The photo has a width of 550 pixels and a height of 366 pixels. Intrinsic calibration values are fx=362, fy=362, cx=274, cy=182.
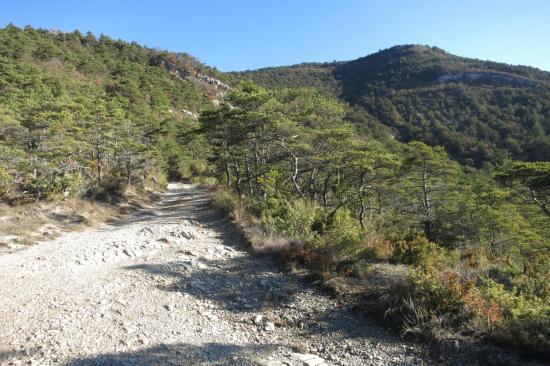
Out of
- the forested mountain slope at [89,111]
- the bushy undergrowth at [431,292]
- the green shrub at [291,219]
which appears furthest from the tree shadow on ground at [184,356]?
the forested mountain slope at [89,111]

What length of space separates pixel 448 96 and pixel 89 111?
354 feet

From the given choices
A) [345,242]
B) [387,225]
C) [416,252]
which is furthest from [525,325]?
[387,225]

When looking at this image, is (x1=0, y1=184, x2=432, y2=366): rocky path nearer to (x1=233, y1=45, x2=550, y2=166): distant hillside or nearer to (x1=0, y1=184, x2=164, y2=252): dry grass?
(x1=0, y1=184, x2=164, y2=252): dry grass

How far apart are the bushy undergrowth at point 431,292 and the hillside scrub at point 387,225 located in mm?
18

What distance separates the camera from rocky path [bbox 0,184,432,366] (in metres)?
4.80

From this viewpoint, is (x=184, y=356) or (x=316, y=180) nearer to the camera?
(x=184, y=356)

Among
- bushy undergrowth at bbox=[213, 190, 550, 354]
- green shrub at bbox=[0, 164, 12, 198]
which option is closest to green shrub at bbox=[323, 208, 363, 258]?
bushy undergrowth at bbox=[213, 190, 550, 354]

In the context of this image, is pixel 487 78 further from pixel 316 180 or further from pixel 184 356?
pixel 184 356

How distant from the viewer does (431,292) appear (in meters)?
5.47

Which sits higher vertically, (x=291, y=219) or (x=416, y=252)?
(x=291, y=219)

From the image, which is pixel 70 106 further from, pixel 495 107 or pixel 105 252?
pixel 495 107

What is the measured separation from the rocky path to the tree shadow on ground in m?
0.01

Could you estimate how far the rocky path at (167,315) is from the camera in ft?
15.8

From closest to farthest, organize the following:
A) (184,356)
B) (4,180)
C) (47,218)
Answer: (184,356), (47,218), (4,180)
